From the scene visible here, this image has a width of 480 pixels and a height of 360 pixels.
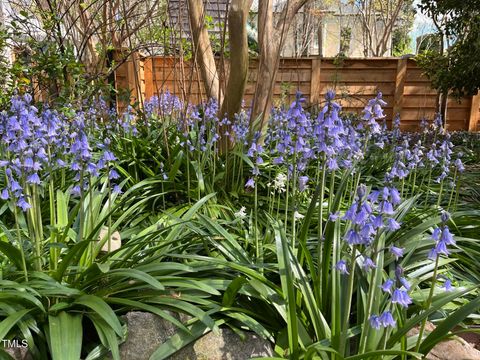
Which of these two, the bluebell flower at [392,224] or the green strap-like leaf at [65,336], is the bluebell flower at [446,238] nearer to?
the bluebell flower at [392,224]

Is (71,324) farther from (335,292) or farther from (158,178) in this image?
(158,178)

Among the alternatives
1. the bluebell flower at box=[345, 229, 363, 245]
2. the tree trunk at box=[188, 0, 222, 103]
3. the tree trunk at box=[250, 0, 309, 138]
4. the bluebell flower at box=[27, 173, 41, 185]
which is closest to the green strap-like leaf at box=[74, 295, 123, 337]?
the bluebell flower at box=[27, 173, 41, 185]

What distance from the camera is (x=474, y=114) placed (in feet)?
34.2

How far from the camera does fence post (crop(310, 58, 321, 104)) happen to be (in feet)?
32.6

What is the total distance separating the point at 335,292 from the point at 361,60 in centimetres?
948

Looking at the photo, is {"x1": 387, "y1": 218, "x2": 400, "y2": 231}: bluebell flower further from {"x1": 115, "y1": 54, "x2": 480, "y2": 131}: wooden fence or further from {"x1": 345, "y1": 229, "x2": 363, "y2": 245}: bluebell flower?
{"x1": 115, "y1": 54, "x2": 480, "y2": 131}: wooden fence

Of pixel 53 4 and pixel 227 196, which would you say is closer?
pixel 227 196

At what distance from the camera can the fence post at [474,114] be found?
1034cm

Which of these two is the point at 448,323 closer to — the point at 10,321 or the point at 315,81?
the point at 10,321

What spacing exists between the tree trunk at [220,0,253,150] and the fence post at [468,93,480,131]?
8412 millimetres

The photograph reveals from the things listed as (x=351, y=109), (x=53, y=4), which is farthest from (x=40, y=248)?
(x=351, y=109)

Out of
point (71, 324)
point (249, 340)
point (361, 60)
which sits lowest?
point (249, 340)

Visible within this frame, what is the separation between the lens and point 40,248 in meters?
2.22

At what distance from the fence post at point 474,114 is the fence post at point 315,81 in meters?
3.85
